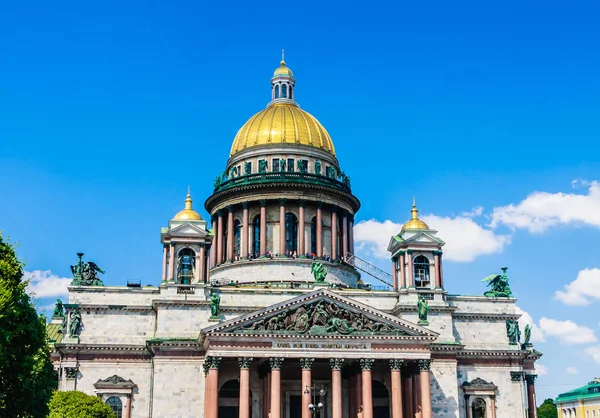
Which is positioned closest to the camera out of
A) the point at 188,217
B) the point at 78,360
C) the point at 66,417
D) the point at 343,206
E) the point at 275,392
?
the point at 66,417

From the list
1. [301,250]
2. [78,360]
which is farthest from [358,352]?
[78,360]

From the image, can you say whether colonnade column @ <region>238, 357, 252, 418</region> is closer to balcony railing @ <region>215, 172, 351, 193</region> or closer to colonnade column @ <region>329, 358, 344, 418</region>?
colonnade column @ <region>329, 358, 344, 418</region>

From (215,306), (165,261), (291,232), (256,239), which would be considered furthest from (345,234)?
(215,306)

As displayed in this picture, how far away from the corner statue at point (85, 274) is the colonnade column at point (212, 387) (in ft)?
44.8

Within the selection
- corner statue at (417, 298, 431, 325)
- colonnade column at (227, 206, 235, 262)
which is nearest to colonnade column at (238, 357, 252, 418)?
corner statue at (417, 298, 431, 325)

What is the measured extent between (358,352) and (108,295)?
2049cm

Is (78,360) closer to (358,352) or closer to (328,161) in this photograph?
(358,352)

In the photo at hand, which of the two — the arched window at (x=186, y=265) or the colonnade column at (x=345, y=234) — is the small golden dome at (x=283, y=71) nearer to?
the colonnade column at (x=345, y=234)

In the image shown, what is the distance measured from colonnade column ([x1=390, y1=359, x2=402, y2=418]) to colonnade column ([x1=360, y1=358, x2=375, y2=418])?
157 centimetres

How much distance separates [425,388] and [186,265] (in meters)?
21.1

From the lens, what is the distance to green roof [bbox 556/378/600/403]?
136000mm

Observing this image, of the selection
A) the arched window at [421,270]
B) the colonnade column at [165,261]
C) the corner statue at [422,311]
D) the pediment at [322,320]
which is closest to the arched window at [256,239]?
the colonnade column at [165,261]

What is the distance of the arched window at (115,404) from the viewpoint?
62.5 metres

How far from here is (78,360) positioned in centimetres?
6266
